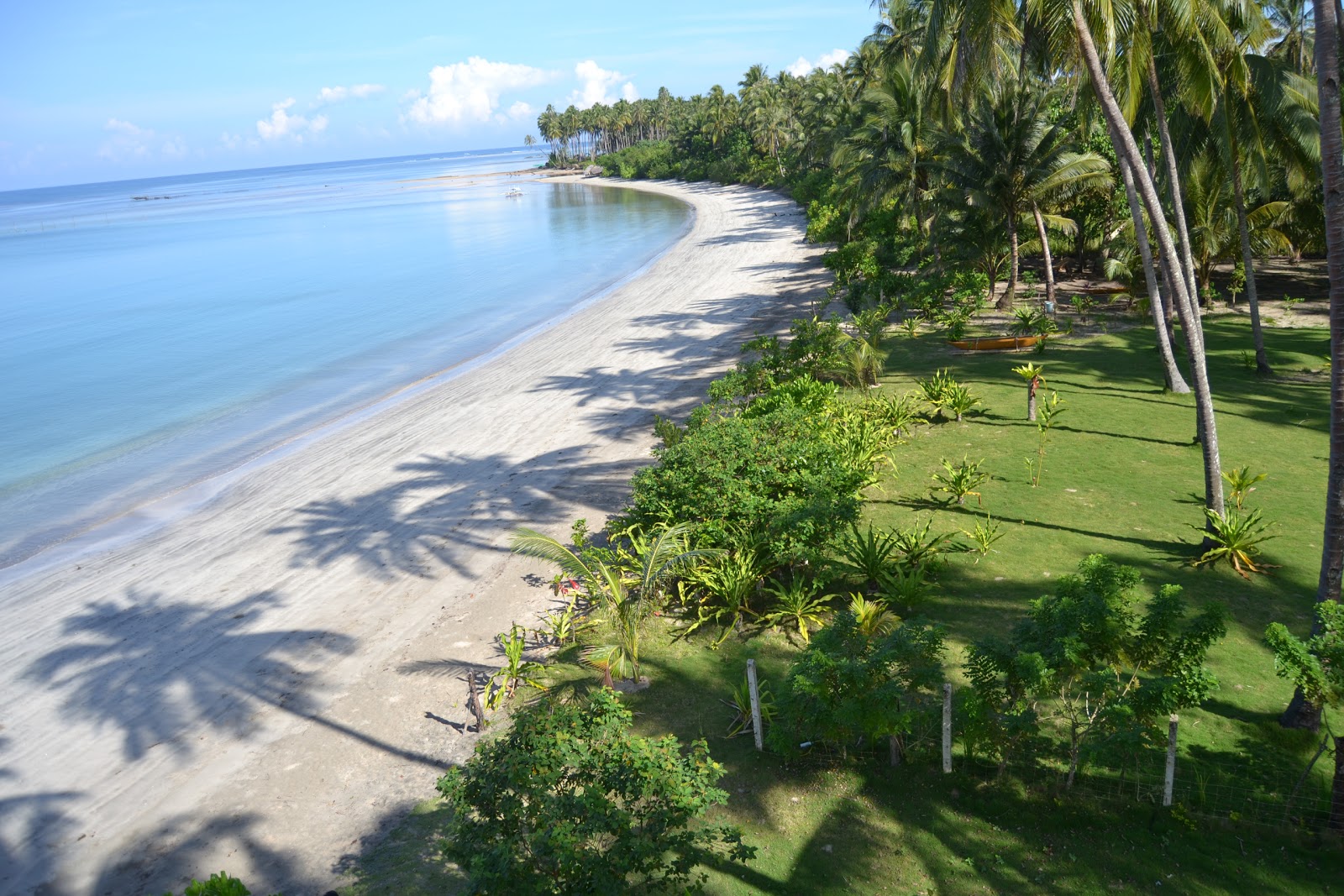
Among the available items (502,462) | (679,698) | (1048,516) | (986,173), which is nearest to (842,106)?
(986,173)

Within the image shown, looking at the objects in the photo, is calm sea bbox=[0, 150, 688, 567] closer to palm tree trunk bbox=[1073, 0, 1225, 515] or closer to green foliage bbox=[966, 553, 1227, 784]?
green foliage bbox=[966, 553, 1227, 784]

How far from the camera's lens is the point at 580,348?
24562 mm

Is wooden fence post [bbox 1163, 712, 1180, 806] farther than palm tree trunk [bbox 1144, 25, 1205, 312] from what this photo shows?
No

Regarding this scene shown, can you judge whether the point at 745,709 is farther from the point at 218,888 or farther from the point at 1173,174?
the point at 1173,174

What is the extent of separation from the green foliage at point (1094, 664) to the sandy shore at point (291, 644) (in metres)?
4.51

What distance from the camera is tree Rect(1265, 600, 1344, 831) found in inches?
203

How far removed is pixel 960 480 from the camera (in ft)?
36.0

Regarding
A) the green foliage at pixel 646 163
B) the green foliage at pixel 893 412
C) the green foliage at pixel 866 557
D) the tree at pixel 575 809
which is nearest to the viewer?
the tree at pixel 575 809

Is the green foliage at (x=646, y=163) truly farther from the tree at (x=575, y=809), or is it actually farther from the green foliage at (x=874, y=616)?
the tree at (x=575, y=809)

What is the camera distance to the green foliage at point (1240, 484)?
32.6 feet

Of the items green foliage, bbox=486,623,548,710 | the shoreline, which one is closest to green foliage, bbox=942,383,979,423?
green foliage, bbox=486,623,548,710

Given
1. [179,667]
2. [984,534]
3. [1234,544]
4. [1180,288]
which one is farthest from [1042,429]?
[179,667]

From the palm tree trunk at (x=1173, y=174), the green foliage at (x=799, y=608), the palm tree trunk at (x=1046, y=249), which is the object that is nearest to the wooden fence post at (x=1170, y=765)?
the green foliage at (x=799, y=608)

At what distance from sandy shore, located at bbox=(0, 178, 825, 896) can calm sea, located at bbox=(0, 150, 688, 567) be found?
12.3ft
